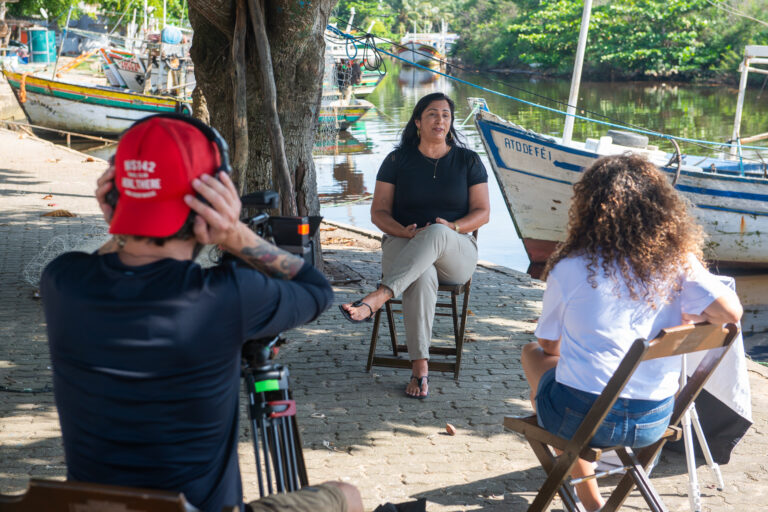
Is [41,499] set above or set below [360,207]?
above

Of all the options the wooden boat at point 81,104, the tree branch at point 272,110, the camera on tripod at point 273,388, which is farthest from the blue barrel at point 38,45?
the camera on tripod at point 273,388

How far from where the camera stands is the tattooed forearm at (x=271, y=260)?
2.01m

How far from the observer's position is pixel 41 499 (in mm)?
1609

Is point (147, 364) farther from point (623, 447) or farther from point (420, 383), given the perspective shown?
point (420, 383)

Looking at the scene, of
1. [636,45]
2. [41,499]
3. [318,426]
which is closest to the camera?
[41,499]

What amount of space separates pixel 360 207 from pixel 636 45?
38.1 metres

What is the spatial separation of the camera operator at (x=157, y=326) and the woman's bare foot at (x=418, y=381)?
113 inches

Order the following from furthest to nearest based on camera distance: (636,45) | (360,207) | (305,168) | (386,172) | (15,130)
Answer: (636,45)
(15,130)
(360,207)
(305,168)
(386,172)

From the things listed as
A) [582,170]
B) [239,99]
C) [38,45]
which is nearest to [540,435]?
[239,99]

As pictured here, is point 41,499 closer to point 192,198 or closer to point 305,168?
point 192,198

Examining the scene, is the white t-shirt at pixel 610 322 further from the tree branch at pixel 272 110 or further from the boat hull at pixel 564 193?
the boat hull at pixel 564 193

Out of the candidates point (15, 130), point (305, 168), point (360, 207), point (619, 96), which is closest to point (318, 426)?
point (305, 168)

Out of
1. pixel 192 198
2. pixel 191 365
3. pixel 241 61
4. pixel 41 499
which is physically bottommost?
pixel 41 499

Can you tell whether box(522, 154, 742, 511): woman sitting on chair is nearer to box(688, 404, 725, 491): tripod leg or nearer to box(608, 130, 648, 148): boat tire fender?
box(688, 404, 725, 491): tripod leg
